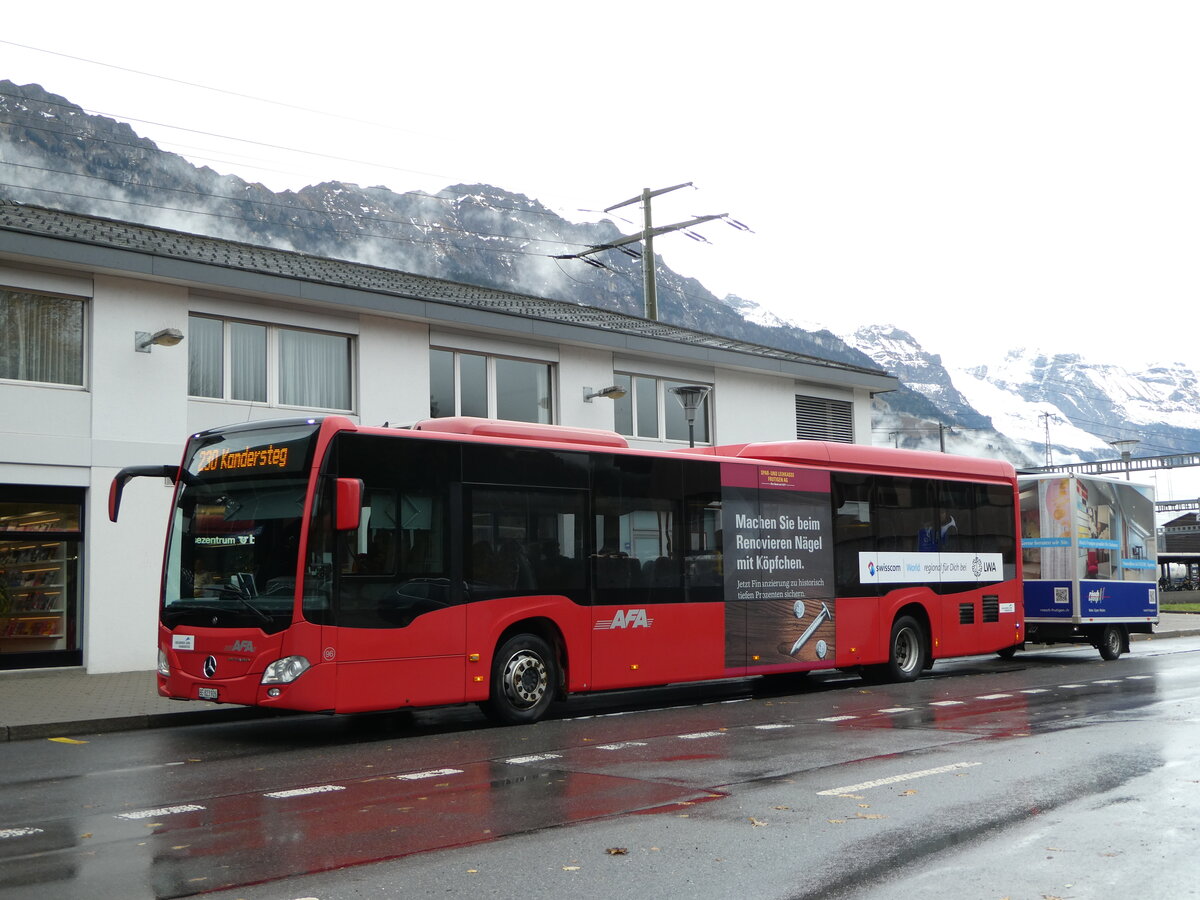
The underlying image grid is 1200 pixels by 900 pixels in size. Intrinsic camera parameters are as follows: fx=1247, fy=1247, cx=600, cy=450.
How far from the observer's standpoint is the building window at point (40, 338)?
17.6m

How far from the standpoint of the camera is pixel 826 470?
16875 mm

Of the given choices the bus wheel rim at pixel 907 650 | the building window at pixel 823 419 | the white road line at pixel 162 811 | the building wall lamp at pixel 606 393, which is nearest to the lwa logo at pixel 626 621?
the bus wheel rim at pixel 907 650

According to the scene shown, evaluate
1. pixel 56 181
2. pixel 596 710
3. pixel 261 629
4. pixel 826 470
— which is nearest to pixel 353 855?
pixel 261 629

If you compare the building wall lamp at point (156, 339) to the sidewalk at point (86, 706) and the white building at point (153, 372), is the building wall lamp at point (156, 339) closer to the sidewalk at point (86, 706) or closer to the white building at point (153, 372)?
the white building at point (153, 372)

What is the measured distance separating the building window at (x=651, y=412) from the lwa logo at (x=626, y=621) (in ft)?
39.2

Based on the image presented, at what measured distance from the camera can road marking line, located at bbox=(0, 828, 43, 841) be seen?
7.36m

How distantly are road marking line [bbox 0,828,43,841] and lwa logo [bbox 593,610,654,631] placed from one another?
698 cm

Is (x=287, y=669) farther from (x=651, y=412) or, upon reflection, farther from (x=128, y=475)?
(x=651, y=412)

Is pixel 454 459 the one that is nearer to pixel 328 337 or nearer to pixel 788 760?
pixel 788 760

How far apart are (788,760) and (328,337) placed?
→ 13688 mm

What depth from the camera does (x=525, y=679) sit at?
42.6 ft

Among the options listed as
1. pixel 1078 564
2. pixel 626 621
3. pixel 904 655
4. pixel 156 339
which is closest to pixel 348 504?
pixel 626 621

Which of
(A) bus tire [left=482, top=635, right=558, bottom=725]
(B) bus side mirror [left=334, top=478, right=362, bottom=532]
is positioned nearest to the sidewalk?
(A) bus tire [left=482, top=635, right=558, bottom=725]

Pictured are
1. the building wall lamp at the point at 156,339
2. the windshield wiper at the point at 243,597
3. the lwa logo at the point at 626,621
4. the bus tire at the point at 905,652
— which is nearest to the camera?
A: the windshield wiper at the point at 243,597
